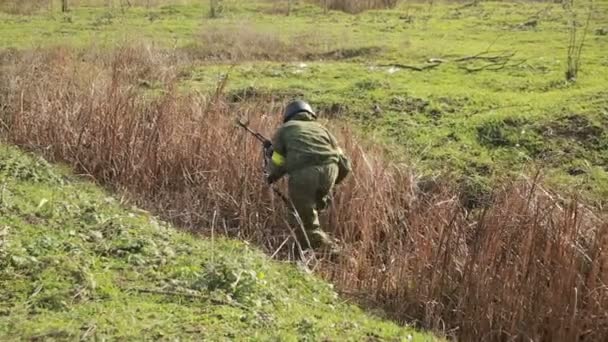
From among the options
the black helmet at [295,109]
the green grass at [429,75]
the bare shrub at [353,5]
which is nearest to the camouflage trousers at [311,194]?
the black helmet at [295,109]

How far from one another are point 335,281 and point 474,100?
4826mm

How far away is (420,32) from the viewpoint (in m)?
15.8

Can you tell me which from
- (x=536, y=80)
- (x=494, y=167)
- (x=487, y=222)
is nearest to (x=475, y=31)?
(x=536, y=80)

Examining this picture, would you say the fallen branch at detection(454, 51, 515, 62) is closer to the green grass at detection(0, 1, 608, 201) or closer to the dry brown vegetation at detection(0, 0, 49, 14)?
the green grass at detection(0, 1, 608, 201)

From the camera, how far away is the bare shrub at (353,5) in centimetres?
2028

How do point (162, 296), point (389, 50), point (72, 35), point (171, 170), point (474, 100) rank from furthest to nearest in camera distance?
point (72, 35)
point (389, 50)
point (474, 100)
point (171, 170)
point (162, 296)

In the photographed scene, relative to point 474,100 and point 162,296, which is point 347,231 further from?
point 474,100

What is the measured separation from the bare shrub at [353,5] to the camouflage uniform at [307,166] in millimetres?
13672

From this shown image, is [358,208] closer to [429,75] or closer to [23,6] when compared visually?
[429,75]

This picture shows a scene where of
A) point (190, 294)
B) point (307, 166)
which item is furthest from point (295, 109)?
point (190, 294)

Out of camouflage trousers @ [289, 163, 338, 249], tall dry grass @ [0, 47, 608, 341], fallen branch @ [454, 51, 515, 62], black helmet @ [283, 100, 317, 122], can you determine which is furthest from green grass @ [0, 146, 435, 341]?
fallen branch @ [454, 51, 515, 62]

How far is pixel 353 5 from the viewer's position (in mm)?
20297

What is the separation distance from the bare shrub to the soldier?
537 inches

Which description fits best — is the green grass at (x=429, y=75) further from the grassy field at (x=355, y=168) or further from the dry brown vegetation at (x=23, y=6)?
the dry brown vegetation at (x=23, y=6)
